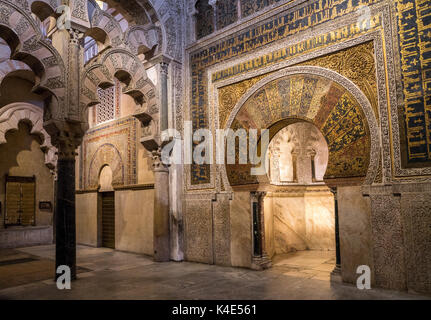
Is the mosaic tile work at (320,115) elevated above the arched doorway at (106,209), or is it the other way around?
the mosaic tile work at (320,115)

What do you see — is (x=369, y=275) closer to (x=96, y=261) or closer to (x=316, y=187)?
(x=316, y=187)

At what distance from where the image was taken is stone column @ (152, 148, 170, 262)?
21.4 ft

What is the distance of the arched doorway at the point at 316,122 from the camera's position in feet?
14.9

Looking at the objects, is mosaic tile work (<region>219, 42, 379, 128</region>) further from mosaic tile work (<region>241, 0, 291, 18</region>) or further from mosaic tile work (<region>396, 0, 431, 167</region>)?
mosaic tile work (<region>241, 0, 291, 18</region>)

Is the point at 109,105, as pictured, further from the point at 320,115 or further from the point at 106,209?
the point at 320,115

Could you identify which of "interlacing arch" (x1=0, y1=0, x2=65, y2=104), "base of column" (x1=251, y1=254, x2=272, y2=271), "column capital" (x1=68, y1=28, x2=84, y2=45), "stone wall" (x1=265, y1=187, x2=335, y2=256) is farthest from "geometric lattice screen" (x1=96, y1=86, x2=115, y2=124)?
"base of column" (x1=251, y1=254, x2=272, y2=271)

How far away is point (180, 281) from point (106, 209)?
471cm

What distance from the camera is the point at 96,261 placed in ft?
22.3

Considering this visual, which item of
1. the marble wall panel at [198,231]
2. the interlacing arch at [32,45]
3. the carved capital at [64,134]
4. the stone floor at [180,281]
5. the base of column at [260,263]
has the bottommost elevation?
the stone floor at [180,281]

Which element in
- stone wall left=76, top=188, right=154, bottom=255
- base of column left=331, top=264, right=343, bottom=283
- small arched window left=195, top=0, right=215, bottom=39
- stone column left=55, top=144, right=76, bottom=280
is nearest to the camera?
base of column left=331, top=264, right=343, bottom=283

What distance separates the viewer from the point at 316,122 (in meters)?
5.03

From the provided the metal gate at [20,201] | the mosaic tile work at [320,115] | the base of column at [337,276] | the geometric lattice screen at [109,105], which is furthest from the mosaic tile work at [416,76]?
the metal gate at [20,201]

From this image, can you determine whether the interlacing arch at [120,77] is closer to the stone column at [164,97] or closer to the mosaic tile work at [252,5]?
the stone column at [164,97]

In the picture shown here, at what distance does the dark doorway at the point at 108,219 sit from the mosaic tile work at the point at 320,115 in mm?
4201
